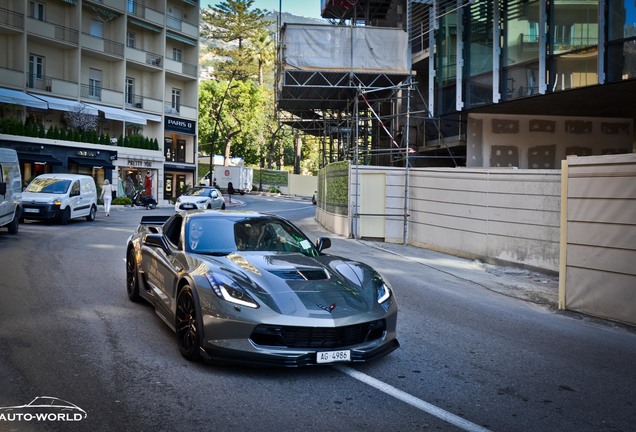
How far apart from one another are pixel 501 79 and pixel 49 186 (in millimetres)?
16101

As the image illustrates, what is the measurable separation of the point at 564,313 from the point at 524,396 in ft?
14.5

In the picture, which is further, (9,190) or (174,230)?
(9,190)

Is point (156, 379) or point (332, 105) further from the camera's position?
point (332, 105)

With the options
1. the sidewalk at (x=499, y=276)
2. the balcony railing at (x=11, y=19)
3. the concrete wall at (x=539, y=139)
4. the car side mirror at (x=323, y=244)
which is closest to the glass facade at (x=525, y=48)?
the concrete wall at (x=539, y=139)

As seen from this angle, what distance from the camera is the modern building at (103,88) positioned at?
3497 cm

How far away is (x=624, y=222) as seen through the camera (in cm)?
783

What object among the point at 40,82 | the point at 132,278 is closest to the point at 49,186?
the point at 132,278

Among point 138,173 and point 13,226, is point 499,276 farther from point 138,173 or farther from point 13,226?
point 138,173

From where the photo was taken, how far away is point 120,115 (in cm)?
4081

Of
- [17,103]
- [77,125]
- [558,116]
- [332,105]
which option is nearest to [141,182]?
[77,125]

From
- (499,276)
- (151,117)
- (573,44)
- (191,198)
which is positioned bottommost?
(499,276)

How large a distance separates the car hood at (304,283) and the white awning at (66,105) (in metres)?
34.4

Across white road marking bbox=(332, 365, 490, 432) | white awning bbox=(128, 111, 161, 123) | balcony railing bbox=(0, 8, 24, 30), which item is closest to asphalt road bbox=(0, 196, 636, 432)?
white road marking bbox=(332, 365, 490, 432)

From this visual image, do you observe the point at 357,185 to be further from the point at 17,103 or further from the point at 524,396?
the point at 17,103
